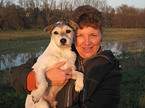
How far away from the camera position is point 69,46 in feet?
9.87

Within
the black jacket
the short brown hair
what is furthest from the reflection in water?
the short brown hair

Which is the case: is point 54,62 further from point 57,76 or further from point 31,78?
point 31,78

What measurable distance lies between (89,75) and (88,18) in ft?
3.29

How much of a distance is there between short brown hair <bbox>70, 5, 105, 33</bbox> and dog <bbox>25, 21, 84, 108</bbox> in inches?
5.0

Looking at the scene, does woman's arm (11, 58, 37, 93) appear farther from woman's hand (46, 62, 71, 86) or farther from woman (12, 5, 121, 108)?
woman's hand (46, 62, 71, 86)

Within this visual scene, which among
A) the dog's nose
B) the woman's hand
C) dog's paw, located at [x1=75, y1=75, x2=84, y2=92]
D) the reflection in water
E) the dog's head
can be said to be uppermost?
the dog's head

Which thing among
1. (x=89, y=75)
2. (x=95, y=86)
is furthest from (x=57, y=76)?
(x=95, y=86)

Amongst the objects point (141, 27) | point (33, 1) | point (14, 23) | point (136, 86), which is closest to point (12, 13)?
point (14, 23)

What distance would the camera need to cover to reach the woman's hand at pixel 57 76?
242 cm

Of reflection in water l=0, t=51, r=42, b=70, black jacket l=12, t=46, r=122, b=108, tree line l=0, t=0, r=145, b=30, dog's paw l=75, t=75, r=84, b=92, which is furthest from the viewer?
tree line l=0, t=0, r=145, b=30

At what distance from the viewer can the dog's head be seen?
9.38ft

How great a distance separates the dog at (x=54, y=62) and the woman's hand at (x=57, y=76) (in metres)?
0.10

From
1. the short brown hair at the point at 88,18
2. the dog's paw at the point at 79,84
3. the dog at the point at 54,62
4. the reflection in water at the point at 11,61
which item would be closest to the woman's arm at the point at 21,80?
the dog at the point at 54,62

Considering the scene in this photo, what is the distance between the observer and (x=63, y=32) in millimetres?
3078
